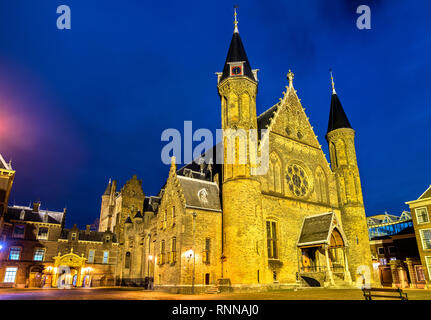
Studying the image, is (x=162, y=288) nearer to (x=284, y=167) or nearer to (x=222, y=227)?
(x=222, y=227)

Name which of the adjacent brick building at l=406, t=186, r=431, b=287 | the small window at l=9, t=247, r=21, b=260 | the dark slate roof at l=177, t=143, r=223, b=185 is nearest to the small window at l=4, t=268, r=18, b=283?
the small window at l=9, t=247, r=21, b=260

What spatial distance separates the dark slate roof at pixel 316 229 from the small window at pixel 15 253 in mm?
40434

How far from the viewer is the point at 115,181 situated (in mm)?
66375

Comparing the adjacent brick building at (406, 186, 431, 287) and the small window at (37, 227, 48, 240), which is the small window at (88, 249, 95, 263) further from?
the adjacent brick building at (406, 186, 431, 287)

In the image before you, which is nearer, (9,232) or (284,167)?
(284,167)

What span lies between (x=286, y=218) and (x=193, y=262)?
1056cm

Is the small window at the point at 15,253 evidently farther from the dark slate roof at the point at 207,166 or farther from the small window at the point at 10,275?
the dark slate roof at the point at 207,166

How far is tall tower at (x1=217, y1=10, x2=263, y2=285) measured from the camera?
2669 centimetres

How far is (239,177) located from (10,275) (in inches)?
1504

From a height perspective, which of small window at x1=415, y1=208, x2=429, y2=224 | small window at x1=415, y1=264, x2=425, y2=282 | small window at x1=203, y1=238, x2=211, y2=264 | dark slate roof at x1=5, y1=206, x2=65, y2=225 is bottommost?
small window at x1=415, y1=264, x2=425, y2=282

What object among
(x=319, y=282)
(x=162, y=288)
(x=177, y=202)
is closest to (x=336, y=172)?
(x=319, y=282)

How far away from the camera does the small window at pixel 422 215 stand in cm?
3541

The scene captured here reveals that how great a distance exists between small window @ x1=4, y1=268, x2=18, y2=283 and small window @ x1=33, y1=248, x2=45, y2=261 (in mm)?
2860
